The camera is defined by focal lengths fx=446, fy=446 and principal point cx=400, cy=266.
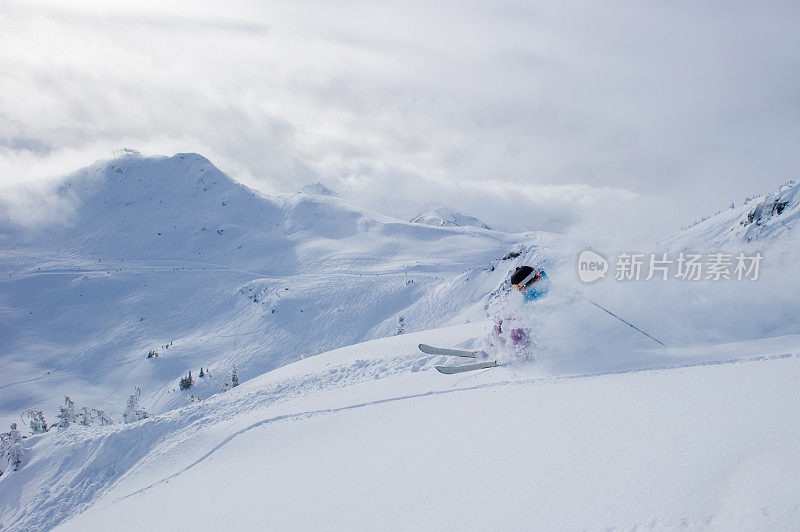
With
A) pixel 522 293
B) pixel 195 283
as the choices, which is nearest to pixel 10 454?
pixel 522 293

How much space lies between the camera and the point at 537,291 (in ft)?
29.5

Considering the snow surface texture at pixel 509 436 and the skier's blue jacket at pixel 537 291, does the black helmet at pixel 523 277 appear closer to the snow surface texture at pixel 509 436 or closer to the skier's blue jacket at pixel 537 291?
the skier's blue jacket at pixel 537 291

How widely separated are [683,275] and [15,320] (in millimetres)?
72747

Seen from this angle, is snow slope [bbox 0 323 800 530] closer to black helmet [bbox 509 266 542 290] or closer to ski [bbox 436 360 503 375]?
ski [bbox 436 360 503 375]

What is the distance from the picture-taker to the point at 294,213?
96875mm

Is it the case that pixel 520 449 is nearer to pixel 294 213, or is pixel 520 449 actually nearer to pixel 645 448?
pixel 645 448

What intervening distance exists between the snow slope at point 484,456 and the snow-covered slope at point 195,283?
94.3 ft

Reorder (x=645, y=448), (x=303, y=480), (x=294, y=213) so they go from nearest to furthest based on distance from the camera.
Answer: (x=645, y=448) → (x=303, y=480) → (x=294, y=213)

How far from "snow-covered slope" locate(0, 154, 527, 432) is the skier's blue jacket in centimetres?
3292

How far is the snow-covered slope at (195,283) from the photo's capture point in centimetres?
4344

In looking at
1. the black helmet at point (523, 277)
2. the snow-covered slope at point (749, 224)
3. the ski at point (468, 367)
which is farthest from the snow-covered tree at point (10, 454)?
the snow-covered slope at point (749, 224)

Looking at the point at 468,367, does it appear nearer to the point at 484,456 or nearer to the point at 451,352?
the point at 451,352

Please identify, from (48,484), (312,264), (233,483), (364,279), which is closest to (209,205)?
(312,264)

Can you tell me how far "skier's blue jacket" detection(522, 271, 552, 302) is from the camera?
895 cm
